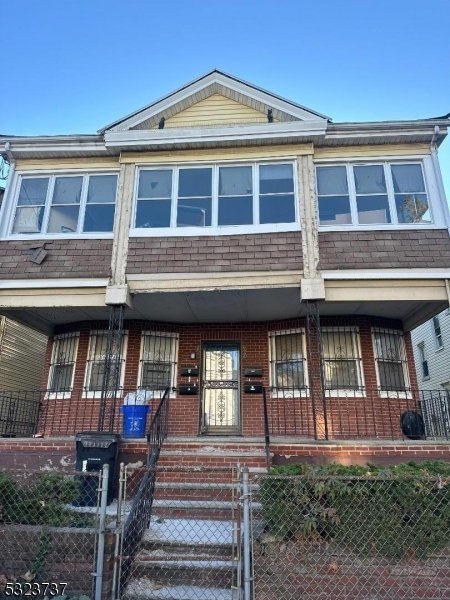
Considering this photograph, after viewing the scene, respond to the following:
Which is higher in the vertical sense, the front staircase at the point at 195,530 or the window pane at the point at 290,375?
the window pane at the point at 290,375

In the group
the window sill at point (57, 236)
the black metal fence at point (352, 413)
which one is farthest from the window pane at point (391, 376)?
the window sill at point (57, 236)

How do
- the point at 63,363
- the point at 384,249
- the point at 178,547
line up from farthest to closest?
the point at 63,363, the point at 384,249, the point at 178,547

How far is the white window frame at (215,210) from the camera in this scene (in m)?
8.41

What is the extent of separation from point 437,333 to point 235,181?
498 inches

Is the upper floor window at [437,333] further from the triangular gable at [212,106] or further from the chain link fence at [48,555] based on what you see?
the chain link fence at [48,555]

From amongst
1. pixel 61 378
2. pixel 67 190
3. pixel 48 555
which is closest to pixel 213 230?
pixel 67 190

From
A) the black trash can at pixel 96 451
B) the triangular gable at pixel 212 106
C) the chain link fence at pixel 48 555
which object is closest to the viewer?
the chain link fence at pixel 48 555

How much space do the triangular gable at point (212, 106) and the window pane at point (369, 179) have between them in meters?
1.96

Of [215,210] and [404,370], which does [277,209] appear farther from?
[404,370]

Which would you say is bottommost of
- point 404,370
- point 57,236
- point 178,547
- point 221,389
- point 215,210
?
point 178,547

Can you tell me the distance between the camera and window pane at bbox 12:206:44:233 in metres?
8.92

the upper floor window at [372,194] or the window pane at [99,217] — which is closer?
the upper floor window at [372,194]

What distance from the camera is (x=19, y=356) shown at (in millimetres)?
12703

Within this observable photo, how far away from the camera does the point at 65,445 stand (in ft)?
23.6
